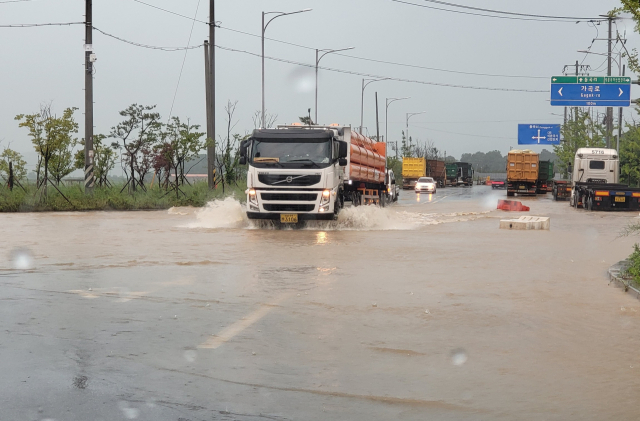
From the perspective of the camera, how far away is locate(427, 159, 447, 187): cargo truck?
9706 centimetres

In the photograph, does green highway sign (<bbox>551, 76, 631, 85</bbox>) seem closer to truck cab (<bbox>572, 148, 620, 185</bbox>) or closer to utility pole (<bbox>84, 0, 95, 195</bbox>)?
truck cab (<bbox>572, 148, 620, 185</bbox>)

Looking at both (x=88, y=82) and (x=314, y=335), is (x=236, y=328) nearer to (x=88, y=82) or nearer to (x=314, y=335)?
(x=314, y=335)

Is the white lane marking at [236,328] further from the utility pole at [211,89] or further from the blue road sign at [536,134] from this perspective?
the blue road sign at [536,134]

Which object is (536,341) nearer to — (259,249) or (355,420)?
(355,420)

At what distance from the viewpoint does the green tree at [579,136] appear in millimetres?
69688

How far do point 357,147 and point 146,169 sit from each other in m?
21.5

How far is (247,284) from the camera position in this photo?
1208 cm

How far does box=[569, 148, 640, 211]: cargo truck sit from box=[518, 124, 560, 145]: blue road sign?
34.4 meters

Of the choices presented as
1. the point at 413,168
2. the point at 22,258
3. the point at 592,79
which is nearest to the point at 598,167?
the point at 592,79

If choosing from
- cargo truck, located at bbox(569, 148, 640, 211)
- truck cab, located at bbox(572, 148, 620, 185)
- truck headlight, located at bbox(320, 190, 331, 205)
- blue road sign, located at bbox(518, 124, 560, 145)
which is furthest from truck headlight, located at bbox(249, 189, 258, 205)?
blue road sign, located at bbox(518, 124, 560, 145)

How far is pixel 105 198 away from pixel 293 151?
14877 mm

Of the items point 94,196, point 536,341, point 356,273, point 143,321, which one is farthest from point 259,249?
point 94,196

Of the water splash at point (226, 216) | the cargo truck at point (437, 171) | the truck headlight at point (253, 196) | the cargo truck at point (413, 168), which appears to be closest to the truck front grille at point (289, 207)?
the truck headlight at point (253, 196)

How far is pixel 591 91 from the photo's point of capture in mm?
47656
